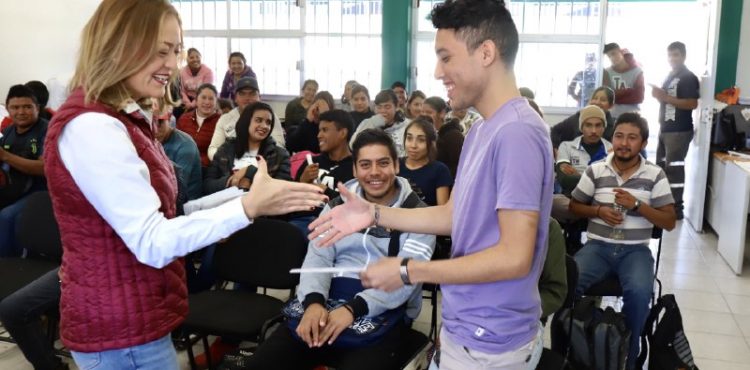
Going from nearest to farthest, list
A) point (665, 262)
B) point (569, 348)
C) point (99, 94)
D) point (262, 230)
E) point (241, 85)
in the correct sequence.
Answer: point (99, 94), point (569, 348), point (262, 230), point (665, 262), point (241, 85)

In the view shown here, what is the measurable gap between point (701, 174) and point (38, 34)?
7103 mm

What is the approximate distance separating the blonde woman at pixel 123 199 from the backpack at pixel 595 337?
5.09ft

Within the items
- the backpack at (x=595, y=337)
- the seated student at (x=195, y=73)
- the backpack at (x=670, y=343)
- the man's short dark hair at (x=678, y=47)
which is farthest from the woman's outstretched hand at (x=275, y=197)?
the seated student at (x=195, y=73)

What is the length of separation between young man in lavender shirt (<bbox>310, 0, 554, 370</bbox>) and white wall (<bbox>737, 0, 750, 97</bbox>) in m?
6.04

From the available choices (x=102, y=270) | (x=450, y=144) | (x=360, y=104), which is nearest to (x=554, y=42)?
(x=360, y=104)

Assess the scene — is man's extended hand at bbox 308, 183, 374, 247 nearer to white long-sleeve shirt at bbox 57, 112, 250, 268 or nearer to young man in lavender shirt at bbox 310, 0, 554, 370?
young man in lavender shirt at bbox 310, 0, 554, 370

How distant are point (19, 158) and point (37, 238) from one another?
1060 millimetres

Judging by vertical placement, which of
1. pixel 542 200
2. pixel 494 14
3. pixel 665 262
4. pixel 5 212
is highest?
pixel 494 14

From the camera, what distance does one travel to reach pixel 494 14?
4.19 feet

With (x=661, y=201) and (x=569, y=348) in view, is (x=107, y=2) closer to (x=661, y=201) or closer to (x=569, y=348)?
(x=569, y=348)

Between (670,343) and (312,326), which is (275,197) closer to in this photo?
(312,326)

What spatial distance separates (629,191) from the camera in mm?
3199

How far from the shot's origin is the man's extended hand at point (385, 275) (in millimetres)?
1266

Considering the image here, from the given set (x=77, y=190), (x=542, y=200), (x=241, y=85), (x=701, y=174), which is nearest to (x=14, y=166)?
(x=241, y=85)
